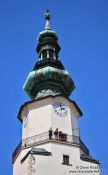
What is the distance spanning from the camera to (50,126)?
2473 cm

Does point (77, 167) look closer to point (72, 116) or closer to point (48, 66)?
point (72, 116)

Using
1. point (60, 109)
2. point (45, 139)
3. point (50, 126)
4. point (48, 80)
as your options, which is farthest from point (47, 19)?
point (45, 139)

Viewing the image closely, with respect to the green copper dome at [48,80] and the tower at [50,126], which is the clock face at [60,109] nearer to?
the tower at [50,126]

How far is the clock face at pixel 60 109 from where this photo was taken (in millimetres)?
25484

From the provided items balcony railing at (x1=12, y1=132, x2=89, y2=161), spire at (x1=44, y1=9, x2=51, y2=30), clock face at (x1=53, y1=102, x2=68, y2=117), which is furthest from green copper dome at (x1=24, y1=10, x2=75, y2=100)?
spire at (x1=44, y1=9, x2=51, y2=30)

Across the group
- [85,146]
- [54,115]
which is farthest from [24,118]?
[85,146]

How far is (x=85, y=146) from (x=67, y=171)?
2758 mm

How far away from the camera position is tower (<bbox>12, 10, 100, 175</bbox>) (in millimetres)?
22984

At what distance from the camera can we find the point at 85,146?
82.8 feet

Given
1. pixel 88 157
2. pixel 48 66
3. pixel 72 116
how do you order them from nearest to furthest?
pixel 88 157, pixel 72 116, pixel 48 66

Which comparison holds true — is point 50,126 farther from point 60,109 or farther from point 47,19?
point 47,19

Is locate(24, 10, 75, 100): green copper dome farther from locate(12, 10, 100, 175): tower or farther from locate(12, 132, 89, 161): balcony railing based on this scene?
locate(12, 132, 89, 161): balcony railing

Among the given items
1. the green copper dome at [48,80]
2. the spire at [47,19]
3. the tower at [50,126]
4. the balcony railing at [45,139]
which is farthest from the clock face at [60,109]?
the spire at [47,19]

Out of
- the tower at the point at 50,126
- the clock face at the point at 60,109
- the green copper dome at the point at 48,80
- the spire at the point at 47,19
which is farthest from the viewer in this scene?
the spire at the point at 47,19
